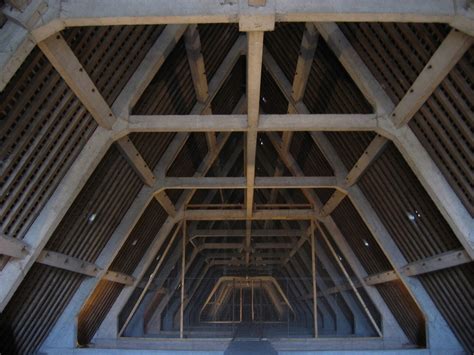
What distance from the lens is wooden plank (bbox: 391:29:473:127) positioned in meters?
6.54

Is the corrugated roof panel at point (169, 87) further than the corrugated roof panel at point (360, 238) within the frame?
No

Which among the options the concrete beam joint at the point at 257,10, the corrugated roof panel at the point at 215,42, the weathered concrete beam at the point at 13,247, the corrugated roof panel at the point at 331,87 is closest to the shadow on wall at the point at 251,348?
the weathered concrete beam at the point at 13,247

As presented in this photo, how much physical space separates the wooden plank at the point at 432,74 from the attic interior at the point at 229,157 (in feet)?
0.07

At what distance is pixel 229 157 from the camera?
18797mm

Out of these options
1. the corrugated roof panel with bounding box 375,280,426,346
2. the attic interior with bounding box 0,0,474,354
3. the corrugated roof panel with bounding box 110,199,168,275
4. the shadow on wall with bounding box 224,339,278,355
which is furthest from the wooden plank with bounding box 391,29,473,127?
the corrugated roof panel with bounding box 110,199,168,275

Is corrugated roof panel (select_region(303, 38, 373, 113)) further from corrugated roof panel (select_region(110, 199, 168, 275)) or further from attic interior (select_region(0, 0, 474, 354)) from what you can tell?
corrugated roof panel (select_region(110, 199, 168, 275))

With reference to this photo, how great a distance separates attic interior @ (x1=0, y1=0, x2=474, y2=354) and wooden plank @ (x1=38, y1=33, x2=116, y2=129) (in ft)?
0.11

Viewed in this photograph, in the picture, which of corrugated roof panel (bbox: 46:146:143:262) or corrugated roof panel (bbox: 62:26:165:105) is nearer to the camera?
corrugated roof panel (bbox: 62:26:165:105)

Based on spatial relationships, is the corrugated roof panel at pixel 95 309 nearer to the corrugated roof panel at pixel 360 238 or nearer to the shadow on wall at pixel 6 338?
the shadow on wall at pixel 6 338

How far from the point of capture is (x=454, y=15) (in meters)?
5.92

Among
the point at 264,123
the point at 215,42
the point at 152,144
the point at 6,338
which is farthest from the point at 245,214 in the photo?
the point at 6,338

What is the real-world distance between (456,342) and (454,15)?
8787mm

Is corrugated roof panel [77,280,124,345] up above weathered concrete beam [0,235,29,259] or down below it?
above

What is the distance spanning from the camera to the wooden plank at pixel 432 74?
6.54 metres
